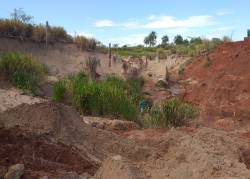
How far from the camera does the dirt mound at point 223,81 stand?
80.5 feet

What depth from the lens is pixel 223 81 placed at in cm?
2809

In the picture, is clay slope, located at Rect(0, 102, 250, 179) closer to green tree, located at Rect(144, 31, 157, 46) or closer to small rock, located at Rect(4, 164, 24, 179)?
small rock, located at Rect(4, 164, 24, 179)

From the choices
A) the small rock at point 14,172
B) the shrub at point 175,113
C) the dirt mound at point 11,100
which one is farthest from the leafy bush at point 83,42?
the small rock at point 14,172

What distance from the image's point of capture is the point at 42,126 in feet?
27.6

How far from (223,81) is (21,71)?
12454mm

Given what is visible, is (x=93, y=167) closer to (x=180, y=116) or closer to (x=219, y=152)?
(x=219, y=152)

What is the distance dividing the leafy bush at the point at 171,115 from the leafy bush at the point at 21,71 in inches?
242

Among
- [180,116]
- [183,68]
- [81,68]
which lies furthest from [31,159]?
[183,68]

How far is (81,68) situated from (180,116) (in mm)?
20100

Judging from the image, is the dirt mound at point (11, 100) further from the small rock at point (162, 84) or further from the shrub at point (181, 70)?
the shrub at point (181, 70)

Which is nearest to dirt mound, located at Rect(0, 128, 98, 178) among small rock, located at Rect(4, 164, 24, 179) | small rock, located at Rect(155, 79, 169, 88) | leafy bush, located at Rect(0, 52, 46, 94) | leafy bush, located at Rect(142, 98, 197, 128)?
small rock, located at Rect(4, 164, 24, 179)

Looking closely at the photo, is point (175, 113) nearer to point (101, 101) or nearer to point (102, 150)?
point (101, 101)

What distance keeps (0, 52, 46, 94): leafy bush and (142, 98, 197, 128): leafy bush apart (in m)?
6.15

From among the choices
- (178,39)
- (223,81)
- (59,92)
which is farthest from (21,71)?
(178,39)
